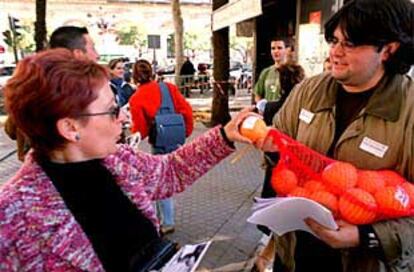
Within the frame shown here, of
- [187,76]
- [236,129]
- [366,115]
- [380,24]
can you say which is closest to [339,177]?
[366,115]

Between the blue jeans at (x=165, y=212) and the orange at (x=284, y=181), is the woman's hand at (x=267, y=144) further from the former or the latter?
the blue jeans at (x=165, y=212)

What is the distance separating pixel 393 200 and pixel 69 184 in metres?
0.98

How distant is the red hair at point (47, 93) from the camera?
1.33 meters

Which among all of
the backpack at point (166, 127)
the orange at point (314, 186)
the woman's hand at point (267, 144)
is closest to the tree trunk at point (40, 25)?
the backpack at point (166, 127)

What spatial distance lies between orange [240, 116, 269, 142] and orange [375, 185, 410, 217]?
442 mm

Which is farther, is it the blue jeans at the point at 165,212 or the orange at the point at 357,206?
the blue jeans at the point at 165,212

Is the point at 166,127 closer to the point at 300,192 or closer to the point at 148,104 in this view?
the point at 148,104

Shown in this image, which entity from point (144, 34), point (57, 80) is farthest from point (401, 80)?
point (144, 34)

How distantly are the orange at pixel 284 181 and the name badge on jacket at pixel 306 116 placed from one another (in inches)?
10.5

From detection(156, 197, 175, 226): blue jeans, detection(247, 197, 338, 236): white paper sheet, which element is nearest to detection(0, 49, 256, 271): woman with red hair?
detection(247, 197, 338, 236): white paper sheet

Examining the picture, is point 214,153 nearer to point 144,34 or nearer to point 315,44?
point 315,44

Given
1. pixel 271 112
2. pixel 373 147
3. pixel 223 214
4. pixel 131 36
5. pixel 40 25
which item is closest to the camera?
pixel 373 147

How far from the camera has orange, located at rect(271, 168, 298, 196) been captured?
62.7 inches

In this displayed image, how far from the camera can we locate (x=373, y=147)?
160cm
